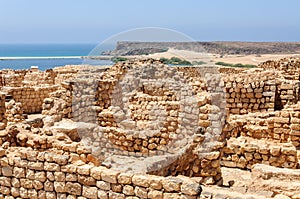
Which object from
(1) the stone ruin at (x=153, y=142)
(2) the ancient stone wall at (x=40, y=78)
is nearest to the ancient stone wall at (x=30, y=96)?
(1) the stone ruin at (x=153, y=142)

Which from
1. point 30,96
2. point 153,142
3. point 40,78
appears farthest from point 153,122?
point 40,78

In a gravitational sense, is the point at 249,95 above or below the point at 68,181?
above

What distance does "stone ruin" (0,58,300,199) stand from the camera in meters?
5.10

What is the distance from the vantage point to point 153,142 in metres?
7.25

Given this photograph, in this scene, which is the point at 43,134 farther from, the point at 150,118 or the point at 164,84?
the point at 164,84

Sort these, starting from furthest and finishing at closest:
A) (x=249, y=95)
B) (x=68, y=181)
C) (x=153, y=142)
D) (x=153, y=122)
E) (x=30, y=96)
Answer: (x=30, y=96) → (x=249, y=95) → (x=153, y=122) → (x=153, y=142) → (x=68, y=181)

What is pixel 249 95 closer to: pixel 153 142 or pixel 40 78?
pixel 153 142

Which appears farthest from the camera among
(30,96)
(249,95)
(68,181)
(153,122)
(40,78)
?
(40,78)

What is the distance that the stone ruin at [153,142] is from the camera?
5.10 meters

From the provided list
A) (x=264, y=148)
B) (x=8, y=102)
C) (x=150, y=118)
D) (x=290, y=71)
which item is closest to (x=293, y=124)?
(x=264, y=148)

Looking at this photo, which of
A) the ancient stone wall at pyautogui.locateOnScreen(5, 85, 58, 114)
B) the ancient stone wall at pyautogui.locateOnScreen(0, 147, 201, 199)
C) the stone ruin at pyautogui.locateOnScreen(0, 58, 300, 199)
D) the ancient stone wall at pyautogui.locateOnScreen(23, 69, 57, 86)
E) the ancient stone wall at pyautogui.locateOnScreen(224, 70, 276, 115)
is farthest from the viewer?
the ancient stone wall at pyautogui.locateOnScreen(23, 69, 57, 86)

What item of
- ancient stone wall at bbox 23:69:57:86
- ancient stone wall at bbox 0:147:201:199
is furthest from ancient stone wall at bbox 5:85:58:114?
ancient stone wall at bbox 0:147:201:199

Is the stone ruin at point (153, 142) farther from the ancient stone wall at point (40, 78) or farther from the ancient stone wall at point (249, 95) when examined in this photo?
the ancient stone wall at point (40, 78)

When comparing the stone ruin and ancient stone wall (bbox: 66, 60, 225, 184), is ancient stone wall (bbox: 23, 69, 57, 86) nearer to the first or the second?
the stone ruin
